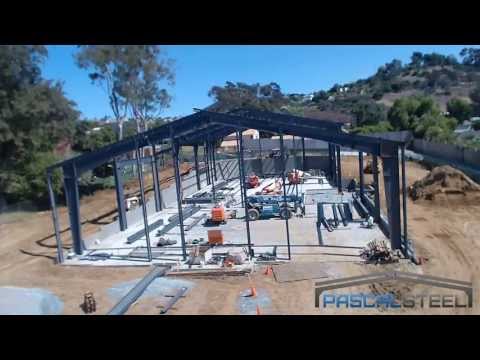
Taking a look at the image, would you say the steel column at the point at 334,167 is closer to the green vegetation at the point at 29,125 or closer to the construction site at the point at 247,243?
Result: the construction site at the point at 247,243

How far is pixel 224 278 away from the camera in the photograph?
11.8 metres

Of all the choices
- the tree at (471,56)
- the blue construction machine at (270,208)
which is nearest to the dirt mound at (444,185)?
the blue construction machine at (270,208)

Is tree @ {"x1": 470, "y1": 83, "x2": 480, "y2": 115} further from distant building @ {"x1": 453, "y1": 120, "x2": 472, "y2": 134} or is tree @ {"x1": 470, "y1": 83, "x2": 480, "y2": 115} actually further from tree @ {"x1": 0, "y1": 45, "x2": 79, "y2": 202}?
tree @ {"x1": 0, "y1": 45, "x2": 79, "y2": 202}

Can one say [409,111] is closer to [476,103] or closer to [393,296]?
[476,103]

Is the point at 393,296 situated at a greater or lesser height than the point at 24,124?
lesser

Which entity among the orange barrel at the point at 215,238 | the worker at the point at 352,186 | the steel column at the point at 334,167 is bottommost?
the orange barrel at the point at 215,238

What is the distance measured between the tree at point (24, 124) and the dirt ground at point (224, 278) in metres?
5.10

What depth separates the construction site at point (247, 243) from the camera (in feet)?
34.6

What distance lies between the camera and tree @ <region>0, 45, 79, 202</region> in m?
24.8

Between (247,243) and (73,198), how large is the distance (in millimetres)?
6019

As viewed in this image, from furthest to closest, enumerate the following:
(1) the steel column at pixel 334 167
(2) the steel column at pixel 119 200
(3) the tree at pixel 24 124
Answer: (1) the steel column at pixel 334 167, (3) the tree at pixel 24 124, (2) the steel column at pixel 119 200

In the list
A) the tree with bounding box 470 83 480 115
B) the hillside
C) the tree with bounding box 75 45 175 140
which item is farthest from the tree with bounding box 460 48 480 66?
the tree with bounding box 75 45 175 140

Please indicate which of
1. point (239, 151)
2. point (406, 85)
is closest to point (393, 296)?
point (239, 151)
